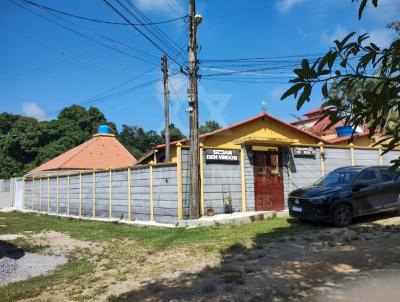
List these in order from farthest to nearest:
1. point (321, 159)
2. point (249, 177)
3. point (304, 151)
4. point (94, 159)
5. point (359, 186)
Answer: point (94, 159), point (321, 159), point (304, 151), point (249, 177), point (359, 186)

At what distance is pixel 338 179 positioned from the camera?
12445 mm

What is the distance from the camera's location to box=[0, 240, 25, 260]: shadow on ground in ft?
34.4

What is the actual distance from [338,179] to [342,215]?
4.47 feet

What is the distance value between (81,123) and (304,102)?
5512 centimetres

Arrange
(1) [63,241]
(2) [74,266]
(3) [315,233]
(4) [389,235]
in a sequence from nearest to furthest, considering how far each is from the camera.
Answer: (2) [74,266] < (4) [389,235] < (3) [315,233] < (1) [63,241]

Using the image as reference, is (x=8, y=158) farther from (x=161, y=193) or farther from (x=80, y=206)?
(x=161, y=193)

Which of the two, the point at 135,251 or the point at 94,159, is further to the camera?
the point at 94,159

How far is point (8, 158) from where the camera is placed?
4659 centimetres

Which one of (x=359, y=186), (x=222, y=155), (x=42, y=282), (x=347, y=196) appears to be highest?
(x=222, y=155)

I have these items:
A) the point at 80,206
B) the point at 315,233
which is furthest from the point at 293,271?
the point at 80,206

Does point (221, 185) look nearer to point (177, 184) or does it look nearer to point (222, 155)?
point (222, 155)

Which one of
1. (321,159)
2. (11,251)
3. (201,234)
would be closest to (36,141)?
(321,159)

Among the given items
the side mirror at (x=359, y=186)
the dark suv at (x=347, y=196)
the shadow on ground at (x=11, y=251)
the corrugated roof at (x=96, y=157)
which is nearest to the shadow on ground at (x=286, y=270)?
the dark suv at (x=347, y=196)

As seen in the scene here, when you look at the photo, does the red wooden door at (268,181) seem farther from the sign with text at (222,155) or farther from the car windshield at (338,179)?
the car windshield at (338,179)
